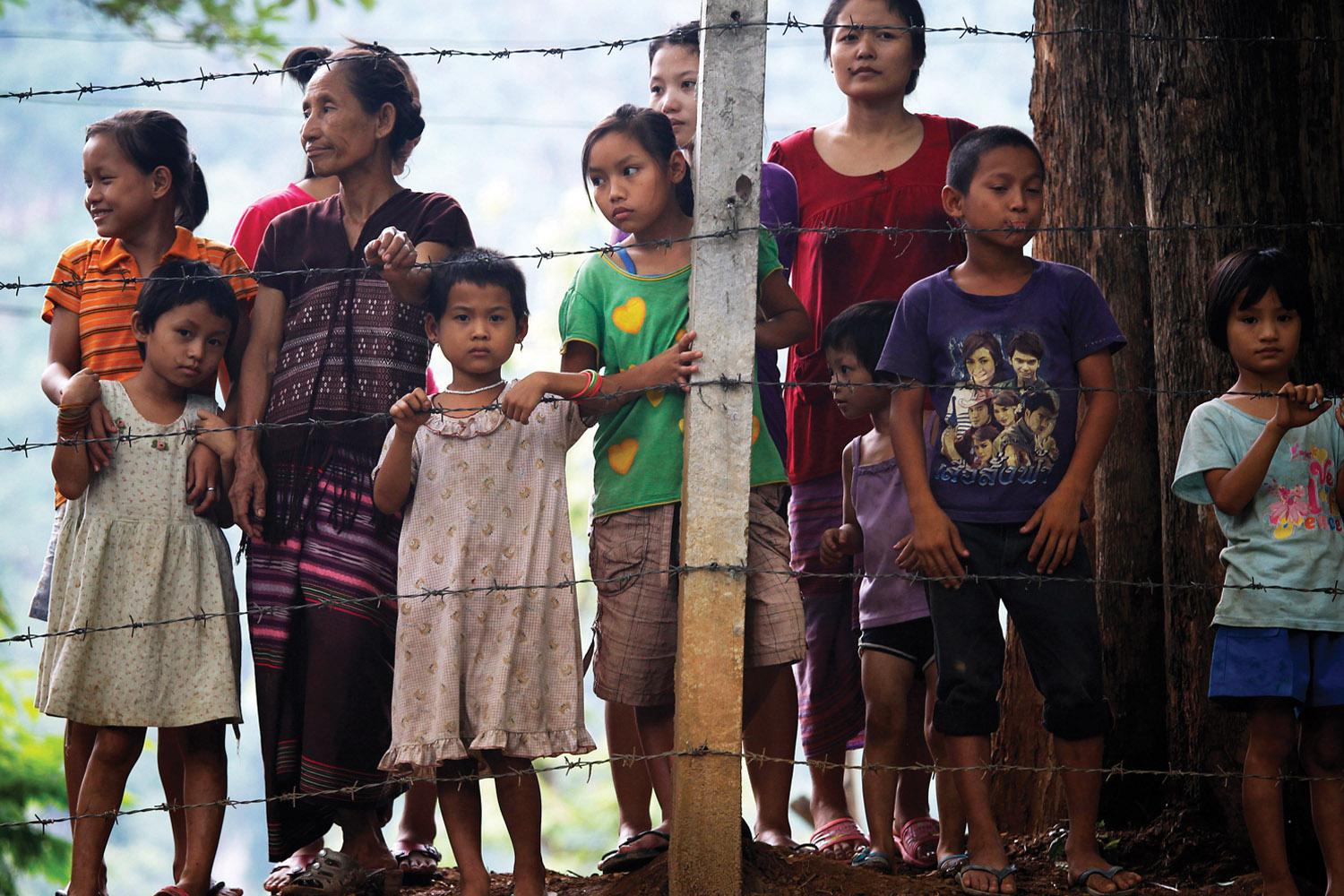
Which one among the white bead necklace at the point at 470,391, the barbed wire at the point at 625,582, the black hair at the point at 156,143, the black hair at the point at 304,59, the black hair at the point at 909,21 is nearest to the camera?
the barbed wire at the point at 625,582

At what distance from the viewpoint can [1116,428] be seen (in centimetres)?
399

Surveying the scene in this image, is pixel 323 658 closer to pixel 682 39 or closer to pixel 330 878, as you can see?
pixel 330 878

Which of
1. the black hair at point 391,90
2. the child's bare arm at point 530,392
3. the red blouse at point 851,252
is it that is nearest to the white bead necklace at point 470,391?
the child's bare arm at point 530,392

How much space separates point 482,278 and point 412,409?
0.42 metres

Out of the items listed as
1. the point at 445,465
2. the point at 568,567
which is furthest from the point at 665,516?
the point at 445,465

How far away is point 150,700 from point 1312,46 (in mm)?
3395

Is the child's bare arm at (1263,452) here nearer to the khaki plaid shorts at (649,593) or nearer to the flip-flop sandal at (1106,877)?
the flip-flop sandal at (1106,877)

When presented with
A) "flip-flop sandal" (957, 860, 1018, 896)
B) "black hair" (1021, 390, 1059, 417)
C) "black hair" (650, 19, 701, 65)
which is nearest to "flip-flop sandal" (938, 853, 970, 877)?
"flip-flop sandal" (957, 860, 1018, 896)

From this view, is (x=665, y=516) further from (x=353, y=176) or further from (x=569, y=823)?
(x=569, y=823)

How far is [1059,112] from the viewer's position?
430 cm

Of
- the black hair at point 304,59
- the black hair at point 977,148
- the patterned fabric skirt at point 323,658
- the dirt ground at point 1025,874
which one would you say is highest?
the black hair at point 304,59

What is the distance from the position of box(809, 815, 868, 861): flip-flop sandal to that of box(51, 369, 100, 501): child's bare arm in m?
2.01

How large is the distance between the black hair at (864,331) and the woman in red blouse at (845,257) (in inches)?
8.5

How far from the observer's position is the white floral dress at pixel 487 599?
118 inches
